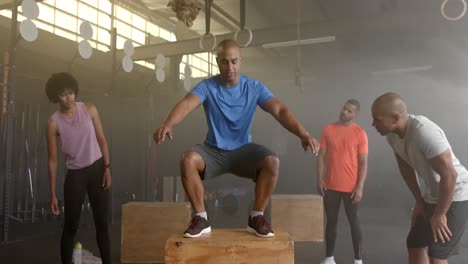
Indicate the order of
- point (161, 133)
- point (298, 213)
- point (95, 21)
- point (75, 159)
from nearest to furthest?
point (161, 133)
point (75, 159)
point (298, 213)
point (95, 21)

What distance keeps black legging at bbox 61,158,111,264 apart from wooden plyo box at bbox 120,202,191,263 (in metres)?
0.93

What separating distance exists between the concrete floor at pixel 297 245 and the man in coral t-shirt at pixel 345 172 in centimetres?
60

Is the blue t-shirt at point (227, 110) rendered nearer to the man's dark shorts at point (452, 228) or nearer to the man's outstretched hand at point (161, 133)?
the man's outstretched hand at point (161, 133)

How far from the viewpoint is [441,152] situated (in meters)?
1.83

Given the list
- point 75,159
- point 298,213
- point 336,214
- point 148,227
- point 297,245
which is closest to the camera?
point 75,159

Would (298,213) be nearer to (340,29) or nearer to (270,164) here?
(340,29)

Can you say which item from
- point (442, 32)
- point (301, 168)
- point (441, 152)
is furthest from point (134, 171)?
point (441, 152)

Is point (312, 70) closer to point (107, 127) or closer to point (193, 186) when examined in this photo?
point (107, 127)

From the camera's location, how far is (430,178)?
78.5 inches

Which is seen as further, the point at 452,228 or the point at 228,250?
the point at 452,228

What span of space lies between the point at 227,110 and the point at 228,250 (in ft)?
2.22

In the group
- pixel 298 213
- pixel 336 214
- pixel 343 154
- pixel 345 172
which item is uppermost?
pixel 343 154

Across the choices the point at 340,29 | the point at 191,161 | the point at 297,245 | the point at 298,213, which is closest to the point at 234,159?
the point at 191,161

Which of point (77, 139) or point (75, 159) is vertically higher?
point (77, 139)
